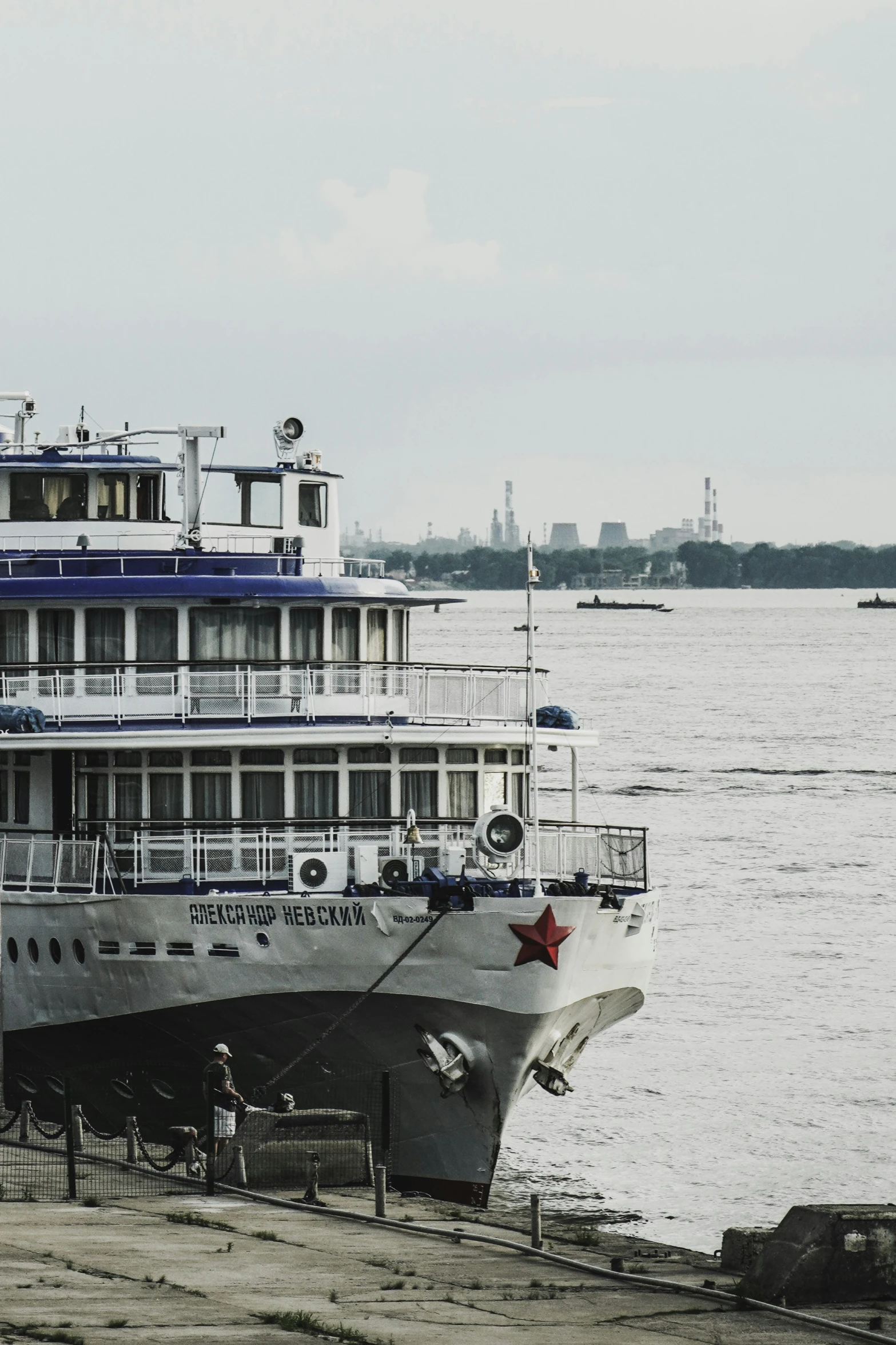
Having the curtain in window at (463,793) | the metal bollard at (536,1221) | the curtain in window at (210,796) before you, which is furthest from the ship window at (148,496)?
the metal bollard at (536,1221)

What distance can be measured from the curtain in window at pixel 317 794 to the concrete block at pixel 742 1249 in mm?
12466

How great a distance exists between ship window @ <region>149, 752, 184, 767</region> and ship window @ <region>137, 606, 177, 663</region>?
1765mm

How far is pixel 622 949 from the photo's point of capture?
30.2 m

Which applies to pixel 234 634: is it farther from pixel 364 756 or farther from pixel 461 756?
pixel 461 756

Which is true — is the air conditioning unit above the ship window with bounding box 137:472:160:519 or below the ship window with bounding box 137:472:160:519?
below

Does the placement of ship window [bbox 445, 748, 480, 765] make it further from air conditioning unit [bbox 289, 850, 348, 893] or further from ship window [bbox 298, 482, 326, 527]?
ship window [bbox 298, 482, 326, 527]

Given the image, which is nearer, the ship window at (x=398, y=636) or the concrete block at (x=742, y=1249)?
the concrete block at (x=742, y=1249)

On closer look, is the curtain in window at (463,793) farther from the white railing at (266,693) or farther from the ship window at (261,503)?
the ship window at (261,503)

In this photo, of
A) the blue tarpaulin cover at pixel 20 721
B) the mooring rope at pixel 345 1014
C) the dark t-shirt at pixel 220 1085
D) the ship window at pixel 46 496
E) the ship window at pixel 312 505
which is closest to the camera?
the dark t-shirt at pixel 220 1085

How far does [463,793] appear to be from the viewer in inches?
1286

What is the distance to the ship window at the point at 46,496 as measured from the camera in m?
37.1

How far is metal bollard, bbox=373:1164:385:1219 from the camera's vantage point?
2223 cm

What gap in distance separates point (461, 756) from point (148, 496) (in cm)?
910

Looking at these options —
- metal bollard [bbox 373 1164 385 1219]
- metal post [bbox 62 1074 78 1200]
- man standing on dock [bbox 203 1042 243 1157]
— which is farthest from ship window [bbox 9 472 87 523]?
metal bollard [bbox 373 1164 385 1219]
